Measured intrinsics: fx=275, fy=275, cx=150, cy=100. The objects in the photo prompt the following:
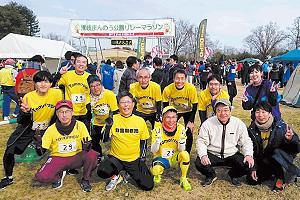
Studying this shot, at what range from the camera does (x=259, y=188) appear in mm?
3512

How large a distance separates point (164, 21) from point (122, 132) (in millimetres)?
10518

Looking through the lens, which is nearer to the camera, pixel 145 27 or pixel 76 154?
pixel 76 154

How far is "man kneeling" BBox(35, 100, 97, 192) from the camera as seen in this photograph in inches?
135

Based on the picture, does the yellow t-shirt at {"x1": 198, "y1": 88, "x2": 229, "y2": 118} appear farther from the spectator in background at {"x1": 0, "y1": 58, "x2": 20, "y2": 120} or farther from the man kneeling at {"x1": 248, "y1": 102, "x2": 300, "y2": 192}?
the spectator in background at {"x1": 0, "y1": 58, "x2": 20, "y2": 120}

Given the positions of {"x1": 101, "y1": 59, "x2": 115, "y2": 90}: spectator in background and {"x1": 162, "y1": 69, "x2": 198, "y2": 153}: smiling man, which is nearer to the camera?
{"x1": 162, "y1": 69, "x2": 198, "y2": 153}: smiling man

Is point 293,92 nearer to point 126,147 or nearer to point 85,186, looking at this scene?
point 126,147

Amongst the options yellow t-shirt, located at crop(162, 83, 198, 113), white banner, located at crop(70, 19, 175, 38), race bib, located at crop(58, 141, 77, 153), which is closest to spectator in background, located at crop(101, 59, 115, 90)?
white banner, located at crop(70, 19, 175, 38)

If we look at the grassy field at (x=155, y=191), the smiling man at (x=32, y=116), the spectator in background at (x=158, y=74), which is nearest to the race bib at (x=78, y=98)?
the smiling man at (x=32, y=116)

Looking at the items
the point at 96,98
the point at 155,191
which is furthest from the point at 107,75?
the point at 155,191

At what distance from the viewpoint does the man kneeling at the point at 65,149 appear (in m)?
3.42

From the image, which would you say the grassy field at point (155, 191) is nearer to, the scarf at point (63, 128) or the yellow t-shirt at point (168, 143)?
the yellow t-shirt at point (168, 143)

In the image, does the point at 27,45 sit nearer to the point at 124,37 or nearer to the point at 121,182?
the point at 124,37

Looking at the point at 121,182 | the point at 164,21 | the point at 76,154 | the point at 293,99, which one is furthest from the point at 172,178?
the point at 164,21

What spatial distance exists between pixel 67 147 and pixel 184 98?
1951 millimetres
